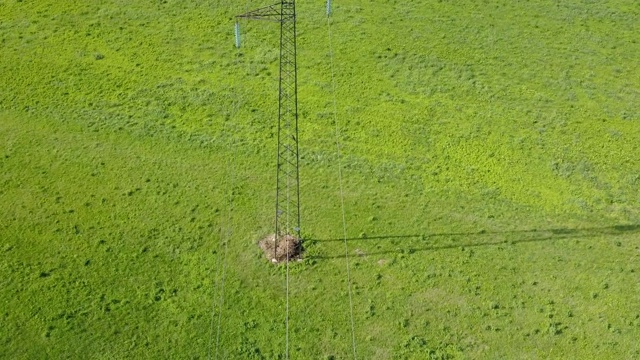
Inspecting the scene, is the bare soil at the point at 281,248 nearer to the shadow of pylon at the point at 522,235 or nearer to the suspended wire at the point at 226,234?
the shadow of pylon at the point at 522,235

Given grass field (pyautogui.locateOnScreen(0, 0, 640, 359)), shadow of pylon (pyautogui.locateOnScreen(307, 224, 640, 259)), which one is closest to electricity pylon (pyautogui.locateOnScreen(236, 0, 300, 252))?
grass field (pyautogui.locateOnScreen(0, 0, 640, 359))

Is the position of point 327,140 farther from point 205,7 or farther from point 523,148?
point 205,7

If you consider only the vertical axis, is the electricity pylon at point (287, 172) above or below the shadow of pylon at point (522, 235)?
above

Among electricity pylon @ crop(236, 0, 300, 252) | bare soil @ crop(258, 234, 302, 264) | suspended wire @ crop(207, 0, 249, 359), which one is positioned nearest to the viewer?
suspended wire @ crop(207, 0, 249, 359)

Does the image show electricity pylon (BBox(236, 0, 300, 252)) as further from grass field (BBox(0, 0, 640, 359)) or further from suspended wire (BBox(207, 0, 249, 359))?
suspended wire (BBox(207, 0, 249, 359))

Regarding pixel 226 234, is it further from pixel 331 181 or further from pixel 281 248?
pixel 331 181

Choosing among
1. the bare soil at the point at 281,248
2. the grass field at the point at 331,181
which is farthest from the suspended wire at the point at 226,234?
the bare soil at the point at 281,248

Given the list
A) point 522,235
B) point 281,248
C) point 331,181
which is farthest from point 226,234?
point 522,235

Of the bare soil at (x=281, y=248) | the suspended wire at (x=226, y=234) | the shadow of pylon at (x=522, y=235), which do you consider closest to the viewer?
the suspended wire at (x=226, y=234)

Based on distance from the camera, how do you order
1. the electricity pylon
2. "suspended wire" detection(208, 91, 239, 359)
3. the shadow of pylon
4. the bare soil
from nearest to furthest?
"suspended wire" detection(208, 91, 239, 359) → the bare soil → the electricity pylon → the shadow of pylon

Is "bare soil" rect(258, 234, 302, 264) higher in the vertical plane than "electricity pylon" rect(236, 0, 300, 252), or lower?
lower
